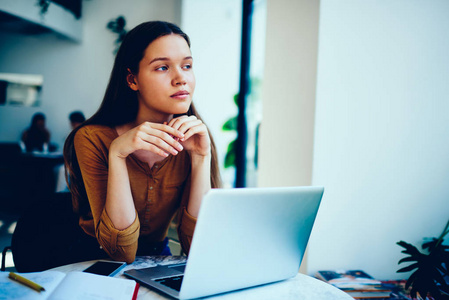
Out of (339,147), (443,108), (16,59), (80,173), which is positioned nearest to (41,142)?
(16,59)

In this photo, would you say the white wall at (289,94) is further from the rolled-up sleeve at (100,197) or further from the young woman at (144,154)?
the rolled-up sleeve at (100,197)

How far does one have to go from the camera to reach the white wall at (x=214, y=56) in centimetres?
493

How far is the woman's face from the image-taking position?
3.83 feet

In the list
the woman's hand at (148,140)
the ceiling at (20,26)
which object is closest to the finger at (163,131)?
the woman's hand at (148,140)

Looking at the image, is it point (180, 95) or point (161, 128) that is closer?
point (161, 128)

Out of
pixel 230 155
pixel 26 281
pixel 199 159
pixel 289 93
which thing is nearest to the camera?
pixel 26 281

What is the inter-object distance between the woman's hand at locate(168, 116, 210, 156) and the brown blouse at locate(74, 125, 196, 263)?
16cm

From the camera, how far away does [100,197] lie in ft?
3.81

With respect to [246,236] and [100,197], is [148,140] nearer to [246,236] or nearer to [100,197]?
[100,197]

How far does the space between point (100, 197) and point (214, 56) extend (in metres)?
4.13

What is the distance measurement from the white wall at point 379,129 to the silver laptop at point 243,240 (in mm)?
1014

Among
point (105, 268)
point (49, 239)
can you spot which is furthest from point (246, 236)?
point (49, 239)

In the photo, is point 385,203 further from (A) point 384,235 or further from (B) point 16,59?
(B) point 16,59

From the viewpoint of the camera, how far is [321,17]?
5.62 feet
